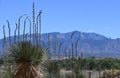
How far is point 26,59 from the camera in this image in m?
14.0

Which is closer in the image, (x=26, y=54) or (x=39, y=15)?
(x=26, y=54)

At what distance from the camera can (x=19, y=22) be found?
56.3 ft

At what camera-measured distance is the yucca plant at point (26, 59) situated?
553 inches

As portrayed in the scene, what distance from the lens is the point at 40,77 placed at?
1420 centimetres

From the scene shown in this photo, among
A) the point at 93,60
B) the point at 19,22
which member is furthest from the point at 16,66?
the point at 93,60

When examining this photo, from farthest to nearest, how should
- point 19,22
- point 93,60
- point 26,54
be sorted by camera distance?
point 93,60 → point 19,22 → point 26,54

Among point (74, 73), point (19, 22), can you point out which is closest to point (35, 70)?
point (19, 22)

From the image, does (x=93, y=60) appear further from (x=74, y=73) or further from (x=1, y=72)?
(x=1, y=72)

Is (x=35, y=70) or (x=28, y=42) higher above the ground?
(x=28, y=42)

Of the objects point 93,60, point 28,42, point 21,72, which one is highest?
point 28,42

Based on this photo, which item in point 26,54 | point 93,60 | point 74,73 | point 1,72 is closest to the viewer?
point 26,54

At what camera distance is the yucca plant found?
14055mm

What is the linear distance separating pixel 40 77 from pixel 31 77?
305mm

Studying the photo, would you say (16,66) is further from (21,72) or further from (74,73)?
(74,73)
